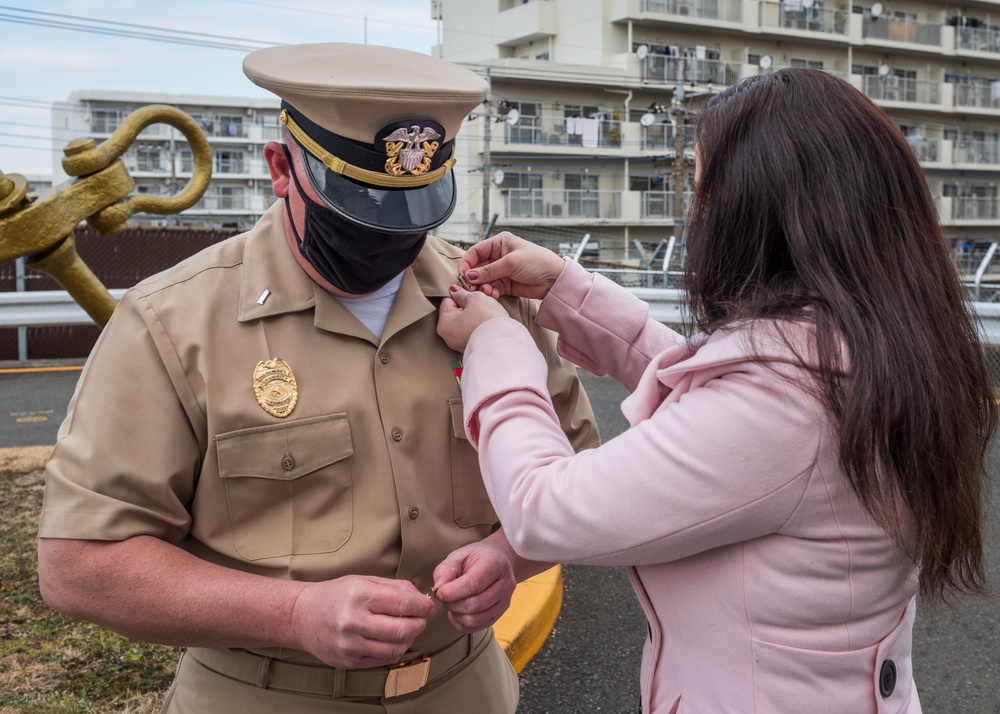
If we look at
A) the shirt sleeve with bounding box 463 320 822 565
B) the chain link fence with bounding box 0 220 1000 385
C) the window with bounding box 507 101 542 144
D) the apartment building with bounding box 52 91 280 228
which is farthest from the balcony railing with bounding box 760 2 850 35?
the shirt sleeve with bounding box 463 320 822 565

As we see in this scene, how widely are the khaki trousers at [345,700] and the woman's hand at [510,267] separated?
759 millimetres

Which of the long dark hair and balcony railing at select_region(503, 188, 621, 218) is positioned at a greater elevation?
balcony railing at select_region(503, 188, 621, 218)

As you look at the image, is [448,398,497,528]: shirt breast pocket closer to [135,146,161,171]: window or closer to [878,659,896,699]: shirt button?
[878,659,896,699]: shirt button

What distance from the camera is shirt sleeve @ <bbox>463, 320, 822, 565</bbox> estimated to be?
1.37 meters

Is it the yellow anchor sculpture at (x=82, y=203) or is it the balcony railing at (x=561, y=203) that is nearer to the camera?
the yellow anchor sculpture at (x=82, y=203)

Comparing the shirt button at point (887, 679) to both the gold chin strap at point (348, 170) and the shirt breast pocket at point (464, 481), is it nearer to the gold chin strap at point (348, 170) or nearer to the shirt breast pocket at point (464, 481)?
the shirt breast pocket at point (464, 481)

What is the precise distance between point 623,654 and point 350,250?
2585 millimetres

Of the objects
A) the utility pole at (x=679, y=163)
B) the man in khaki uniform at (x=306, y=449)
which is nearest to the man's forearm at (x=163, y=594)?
the man in khaki uniform at (x=306, y=449)

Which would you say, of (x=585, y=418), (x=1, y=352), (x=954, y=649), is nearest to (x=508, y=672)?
(x=585, y=418)

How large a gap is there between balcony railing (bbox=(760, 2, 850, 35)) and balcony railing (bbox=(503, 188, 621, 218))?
32.5 ft

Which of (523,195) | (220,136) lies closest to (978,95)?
(523,195)

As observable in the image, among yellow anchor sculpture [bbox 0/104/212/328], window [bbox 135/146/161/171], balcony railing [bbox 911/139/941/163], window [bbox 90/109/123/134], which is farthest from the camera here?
window [bbox 135/146/161/171]

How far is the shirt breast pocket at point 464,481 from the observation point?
6.12 feet

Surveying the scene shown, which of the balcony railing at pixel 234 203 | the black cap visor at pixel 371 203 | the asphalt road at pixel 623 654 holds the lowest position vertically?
the asphalt road at pixel 623 654
